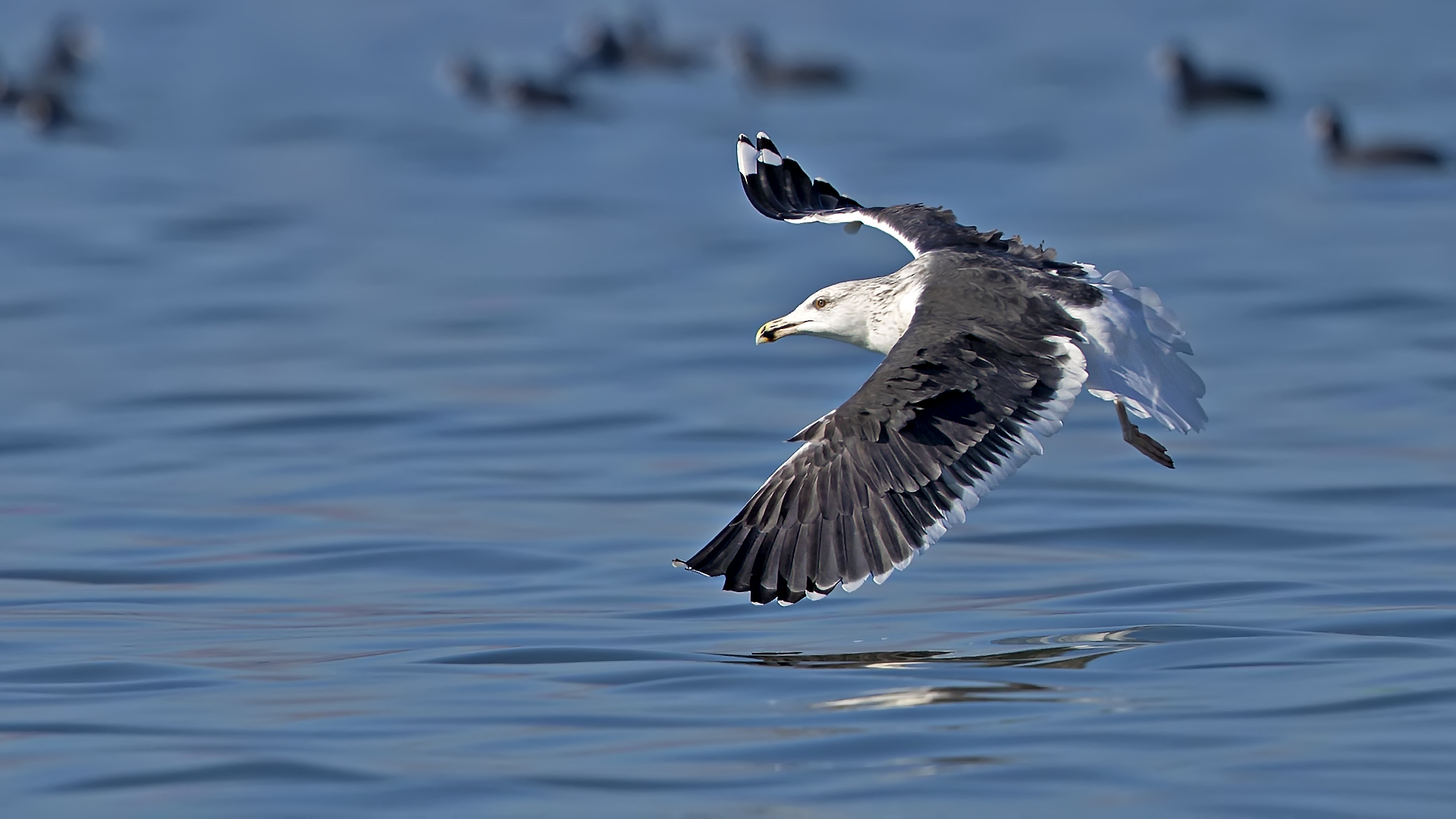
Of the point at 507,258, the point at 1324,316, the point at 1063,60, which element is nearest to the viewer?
the point at 1324,316

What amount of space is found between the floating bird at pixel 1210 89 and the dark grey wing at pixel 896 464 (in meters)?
18.1

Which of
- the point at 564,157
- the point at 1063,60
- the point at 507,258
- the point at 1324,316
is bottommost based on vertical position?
the point at 1324,316

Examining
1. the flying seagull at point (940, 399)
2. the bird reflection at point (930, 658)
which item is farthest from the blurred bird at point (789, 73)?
the bird reflection at point (930, 658)

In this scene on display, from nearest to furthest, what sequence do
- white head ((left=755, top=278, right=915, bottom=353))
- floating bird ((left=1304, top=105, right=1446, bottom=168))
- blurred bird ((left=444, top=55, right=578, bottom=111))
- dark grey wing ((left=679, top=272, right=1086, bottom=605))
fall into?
dark grey wing ((left=679, top=272, right=1086, bottom=605)) < white head ((left=755, top=278, right=915, bottom=353)) < floating bird ((left=1304, top=105, right=1446, bottom=168)) < blurred bird ((left=444, top=55, right=578, bottom=111))

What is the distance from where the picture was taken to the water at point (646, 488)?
695 centimetres

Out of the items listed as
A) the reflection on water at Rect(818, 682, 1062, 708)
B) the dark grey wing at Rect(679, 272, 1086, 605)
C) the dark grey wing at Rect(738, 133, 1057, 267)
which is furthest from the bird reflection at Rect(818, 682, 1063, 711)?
the dark grey wing at Rect(738, 133, 1057, 267)

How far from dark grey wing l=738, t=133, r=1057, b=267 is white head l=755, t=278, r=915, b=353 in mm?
299

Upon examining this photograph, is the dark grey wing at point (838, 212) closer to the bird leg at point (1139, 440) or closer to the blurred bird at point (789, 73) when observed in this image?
the bird leg at point (1139, 440)

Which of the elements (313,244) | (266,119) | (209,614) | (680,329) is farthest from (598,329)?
(266,119)

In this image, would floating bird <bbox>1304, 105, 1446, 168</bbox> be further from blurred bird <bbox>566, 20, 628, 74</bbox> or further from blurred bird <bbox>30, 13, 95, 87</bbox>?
blurred bird <bbox>30, 13, 95, 87</bbox>

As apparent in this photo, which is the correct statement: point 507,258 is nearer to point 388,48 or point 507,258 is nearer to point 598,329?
point 598,329

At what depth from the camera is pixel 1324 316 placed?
53.8ft

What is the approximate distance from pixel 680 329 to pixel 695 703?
29.8ft

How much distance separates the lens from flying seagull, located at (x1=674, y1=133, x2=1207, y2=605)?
27.8 feet
